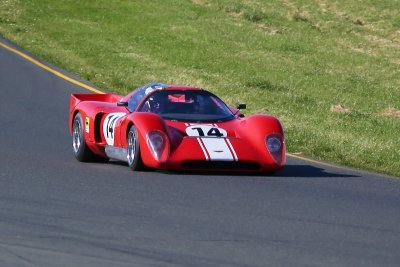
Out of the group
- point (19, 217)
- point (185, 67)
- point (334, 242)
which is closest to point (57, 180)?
point (19, 217)

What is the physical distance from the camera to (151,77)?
2705 cm

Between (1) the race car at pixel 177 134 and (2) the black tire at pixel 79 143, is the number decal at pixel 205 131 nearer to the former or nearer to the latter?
(1) the race car at pixel 177 134

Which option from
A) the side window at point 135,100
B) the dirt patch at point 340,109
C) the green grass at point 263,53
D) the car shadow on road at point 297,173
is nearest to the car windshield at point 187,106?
the side window at point 135,100

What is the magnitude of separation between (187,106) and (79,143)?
65.3 inches

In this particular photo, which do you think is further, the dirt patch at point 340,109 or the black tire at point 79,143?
the dirt patch at point 340,109

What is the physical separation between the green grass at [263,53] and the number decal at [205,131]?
96.6 inches

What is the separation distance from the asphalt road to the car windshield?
86 centimetres

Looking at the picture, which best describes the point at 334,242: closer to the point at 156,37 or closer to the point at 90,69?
the point at 90,69

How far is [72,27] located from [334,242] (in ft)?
81.3

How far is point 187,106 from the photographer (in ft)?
50.7

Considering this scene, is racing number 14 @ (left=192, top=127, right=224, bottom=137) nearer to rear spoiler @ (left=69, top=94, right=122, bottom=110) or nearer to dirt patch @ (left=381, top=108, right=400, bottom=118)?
rear spoiler @ (left=69, top=94, right=122, bottom=110)

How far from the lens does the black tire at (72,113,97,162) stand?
52.5 feet

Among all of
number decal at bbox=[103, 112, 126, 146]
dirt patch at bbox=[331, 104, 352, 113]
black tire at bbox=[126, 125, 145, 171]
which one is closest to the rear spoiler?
number decal at bbox=[103, 112, 126, 146]

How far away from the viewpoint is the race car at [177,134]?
46.6 ft
